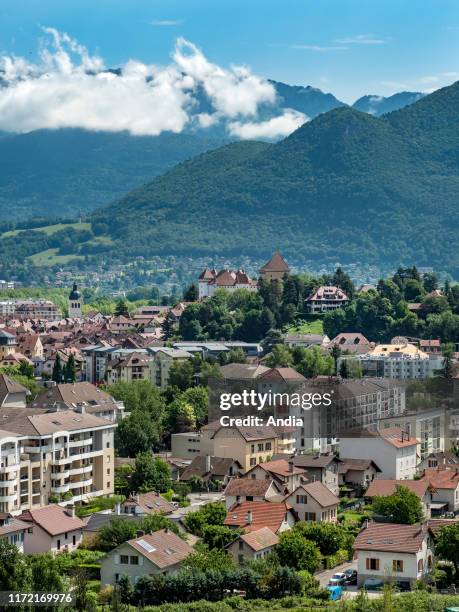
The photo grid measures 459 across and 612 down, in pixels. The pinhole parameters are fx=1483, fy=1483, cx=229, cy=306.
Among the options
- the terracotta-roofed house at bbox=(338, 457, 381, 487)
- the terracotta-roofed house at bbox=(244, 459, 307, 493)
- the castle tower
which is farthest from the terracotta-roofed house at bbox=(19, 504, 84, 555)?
the castle tower

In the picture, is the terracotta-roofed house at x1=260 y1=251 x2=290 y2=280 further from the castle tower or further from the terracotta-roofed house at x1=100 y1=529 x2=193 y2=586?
the terracotta-roofed house at x1=100 y1=529 x2=193 y2=586

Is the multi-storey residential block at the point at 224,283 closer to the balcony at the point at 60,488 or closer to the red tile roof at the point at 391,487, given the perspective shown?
the red tile roof at the point at 391,487

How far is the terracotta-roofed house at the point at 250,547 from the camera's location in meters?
29.7

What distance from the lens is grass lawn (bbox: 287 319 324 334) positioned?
2822 inches

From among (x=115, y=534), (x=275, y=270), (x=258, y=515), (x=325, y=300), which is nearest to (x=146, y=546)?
(x=115, y=534)

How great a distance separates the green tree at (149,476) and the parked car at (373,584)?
1041cm

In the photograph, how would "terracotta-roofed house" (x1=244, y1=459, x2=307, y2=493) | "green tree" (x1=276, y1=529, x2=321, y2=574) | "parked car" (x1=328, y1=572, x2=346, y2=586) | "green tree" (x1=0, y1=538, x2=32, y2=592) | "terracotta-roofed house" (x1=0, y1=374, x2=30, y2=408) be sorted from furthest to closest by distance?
"terracotta-roofed house" (x1=0, y1=374, x2=30, y2=408) → "terracotta-roofed house" (x1=244, y1=459, x2=307, y2=493) → "green tree" (x1=276, y1=529, x2=321, y2=574) → "parked car" (x1=328, y1=572, x2=346, y2=586) → "green tree" (x1=0, y1=538, x2=32, y2=592)

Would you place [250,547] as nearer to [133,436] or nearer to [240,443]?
[240,443]

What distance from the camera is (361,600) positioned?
85.4ft

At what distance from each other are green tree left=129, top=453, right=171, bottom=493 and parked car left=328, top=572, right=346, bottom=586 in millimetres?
9623

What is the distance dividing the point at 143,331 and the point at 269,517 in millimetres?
48083

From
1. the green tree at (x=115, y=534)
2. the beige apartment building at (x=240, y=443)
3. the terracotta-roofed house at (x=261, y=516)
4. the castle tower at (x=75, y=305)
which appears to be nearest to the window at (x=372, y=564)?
the terracotta-roofed house at (x=261, y=516)

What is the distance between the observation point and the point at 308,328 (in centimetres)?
7238

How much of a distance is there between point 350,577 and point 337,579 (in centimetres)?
36
